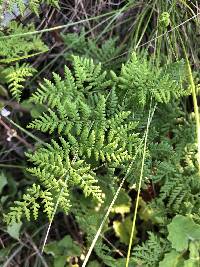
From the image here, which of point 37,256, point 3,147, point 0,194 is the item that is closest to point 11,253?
point 37,256

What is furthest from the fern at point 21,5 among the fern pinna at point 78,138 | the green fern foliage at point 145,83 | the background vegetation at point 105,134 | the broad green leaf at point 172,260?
the broad green leaf at point 172,260

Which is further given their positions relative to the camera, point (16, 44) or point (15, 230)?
point (15, 230)

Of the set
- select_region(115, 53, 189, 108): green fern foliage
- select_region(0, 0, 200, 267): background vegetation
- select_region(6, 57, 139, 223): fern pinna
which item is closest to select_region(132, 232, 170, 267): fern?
select_region(0, 0, 200, 267): background vegetation

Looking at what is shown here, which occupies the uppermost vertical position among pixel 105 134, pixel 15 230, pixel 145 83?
pixel 145 83

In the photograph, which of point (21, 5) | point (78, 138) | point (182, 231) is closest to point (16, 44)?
point (21, 5)

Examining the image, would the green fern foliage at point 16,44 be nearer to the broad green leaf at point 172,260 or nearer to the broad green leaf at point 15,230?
the broad green leaf at point 15,230

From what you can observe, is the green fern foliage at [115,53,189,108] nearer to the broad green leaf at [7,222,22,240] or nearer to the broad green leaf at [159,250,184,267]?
the broad green leaf at [159,250,184,267]

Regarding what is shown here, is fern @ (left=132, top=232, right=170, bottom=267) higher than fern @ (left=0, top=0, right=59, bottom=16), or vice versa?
fern @ (left=0, top=0, right=59, bottom=16)

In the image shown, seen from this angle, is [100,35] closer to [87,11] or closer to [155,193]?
[87,11]

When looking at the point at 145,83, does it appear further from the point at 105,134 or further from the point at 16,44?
the point at 16,44
